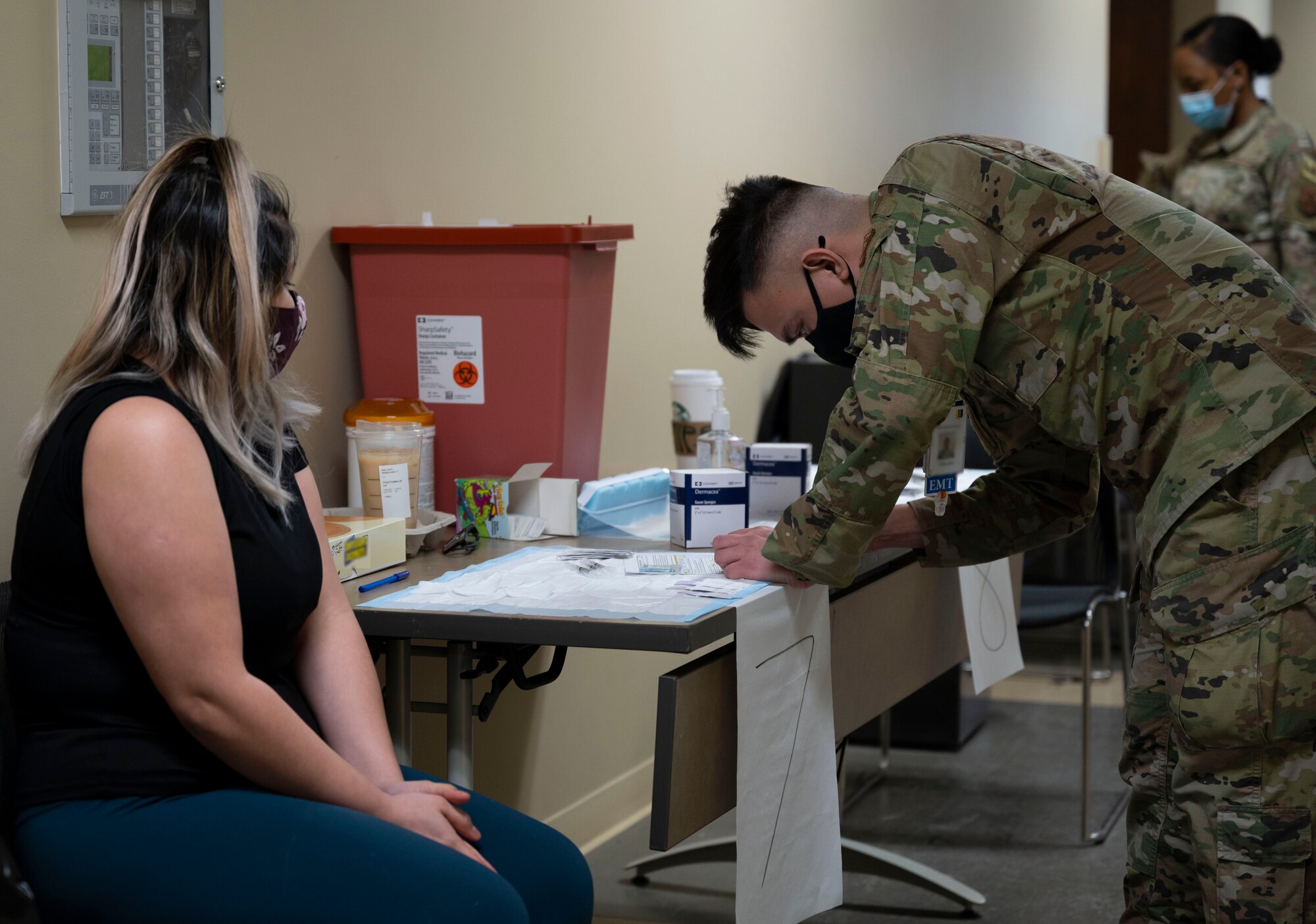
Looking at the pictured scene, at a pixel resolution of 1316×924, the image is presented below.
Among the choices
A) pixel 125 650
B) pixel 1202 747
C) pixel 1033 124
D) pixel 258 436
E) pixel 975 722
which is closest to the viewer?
pixel 125 650

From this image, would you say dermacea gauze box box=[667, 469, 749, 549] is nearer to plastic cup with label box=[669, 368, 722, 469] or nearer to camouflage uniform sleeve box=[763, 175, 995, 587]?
camouflage uniform sleeve box=[763, 175, 995, 587]

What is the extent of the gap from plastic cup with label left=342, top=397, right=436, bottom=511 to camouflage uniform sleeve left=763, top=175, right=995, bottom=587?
72cm

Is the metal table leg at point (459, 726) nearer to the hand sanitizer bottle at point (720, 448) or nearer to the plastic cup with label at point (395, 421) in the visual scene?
the plastic cup with label at point (395, 421)

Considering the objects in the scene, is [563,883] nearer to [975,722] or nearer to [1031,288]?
[1031,288]

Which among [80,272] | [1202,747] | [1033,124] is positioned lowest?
[1202,747]

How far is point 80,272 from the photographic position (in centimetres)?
175

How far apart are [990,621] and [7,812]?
5.90 feet

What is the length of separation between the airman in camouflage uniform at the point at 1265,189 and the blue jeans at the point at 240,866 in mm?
4369

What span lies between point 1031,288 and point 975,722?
8.30ft

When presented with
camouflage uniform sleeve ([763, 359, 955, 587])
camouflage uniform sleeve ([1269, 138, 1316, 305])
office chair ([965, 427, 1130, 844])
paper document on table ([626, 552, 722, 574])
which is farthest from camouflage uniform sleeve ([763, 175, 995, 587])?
camouflage uniform sleeve ([1269, 138, 1316, 305])

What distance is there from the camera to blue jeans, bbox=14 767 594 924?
1.23 meters

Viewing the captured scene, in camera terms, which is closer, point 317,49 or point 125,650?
point 125,650

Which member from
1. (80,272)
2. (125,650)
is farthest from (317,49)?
(125,650)

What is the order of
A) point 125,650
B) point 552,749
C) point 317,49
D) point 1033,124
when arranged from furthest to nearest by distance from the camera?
point 1033,124
point 552,749
point 317,49
point 125,650
